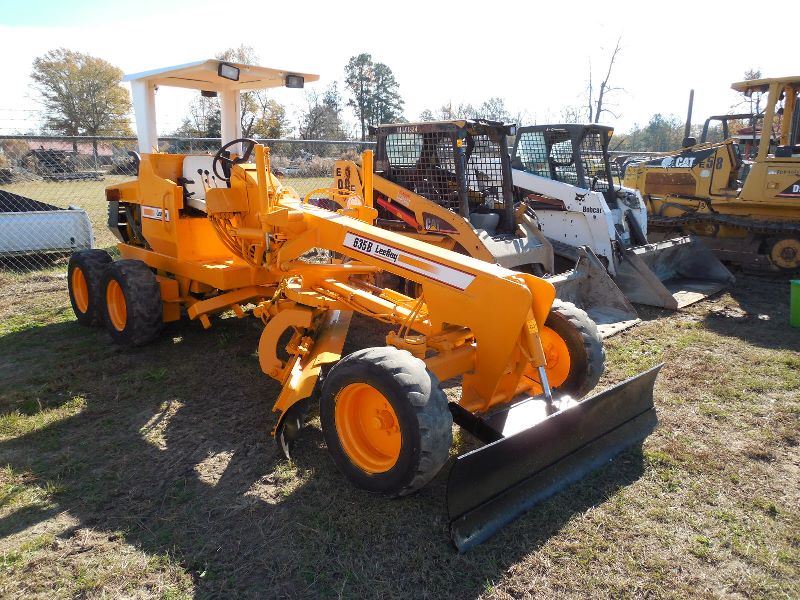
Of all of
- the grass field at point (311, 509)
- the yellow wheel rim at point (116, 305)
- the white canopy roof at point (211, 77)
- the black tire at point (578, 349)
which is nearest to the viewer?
the grass field at point (311, 509)

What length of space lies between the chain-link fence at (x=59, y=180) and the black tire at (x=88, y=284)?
67.5 inches

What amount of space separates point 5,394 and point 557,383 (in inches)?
176

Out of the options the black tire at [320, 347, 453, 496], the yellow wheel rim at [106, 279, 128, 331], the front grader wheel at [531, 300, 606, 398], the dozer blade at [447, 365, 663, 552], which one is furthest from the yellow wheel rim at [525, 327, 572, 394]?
the yellow wheel rim at [106, 279, 128, 331]

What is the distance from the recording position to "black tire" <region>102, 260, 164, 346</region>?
18.2ft

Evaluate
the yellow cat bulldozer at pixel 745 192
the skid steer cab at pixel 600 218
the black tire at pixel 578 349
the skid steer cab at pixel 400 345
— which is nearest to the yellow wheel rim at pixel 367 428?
the skid steer cab at pixel 400 345

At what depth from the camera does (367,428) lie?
3553 mm

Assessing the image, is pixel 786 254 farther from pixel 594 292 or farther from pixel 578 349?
pixel 578 349

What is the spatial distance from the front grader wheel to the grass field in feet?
2.07

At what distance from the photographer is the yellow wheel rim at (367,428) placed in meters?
3.38

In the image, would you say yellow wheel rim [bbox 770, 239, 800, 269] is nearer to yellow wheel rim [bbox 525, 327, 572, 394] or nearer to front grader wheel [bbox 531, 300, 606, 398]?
front grader wheel [bbox 531, 300, 606, 398]

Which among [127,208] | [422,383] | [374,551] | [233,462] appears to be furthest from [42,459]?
[127,208]

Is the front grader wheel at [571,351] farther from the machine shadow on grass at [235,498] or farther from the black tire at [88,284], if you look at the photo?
the black tire at [88,284]

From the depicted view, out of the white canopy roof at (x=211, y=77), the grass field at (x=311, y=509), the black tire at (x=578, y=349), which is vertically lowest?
the grass field at (x=311, y=509)

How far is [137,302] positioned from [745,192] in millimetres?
9584
